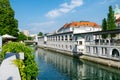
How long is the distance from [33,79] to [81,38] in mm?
47592

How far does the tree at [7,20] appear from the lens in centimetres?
3925

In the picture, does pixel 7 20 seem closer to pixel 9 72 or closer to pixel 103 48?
pixel 103 48

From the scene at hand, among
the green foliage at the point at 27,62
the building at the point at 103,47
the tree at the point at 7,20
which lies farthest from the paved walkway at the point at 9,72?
the tree at the point at 7,20

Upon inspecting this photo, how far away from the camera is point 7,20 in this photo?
39.9m

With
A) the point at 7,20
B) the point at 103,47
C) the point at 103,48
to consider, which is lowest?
the point at 103,48

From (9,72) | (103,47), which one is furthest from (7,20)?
(9,72)

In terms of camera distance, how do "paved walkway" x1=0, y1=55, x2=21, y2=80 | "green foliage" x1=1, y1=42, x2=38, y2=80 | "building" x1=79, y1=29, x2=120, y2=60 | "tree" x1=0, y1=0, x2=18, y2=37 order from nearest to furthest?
"paved walkway" x1=0, y1=55, x2=21, y2=80 < "green foliage" x1=1, y1=42, x2=38, y2=80 < "tree" x1=0, y1=0, x2=18, y2=37 < "building" x1=79, y1=29, x2=120, y2=60

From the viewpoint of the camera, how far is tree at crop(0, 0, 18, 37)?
3925 cm

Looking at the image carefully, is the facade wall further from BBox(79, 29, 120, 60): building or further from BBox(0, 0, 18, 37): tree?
BBox(0, 0, 18, 37): tree

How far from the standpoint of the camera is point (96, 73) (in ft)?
112

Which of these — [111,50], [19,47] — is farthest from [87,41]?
[19,47]

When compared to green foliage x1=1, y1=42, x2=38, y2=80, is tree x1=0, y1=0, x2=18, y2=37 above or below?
above

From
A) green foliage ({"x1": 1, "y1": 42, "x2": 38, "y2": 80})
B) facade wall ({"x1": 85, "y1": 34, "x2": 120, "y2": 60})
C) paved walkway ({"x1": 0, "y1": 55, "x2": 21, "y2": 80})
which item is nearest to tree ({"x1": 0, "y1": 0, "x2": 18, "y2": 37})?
facade wall ({"x1": 85, "y1": 34, "x2": 120, "y2": 60})

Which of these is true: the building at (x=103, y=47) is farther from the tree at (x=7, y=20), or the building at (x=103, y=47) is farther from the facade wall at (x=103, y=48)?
the tree at (x=7, y=20)
